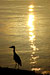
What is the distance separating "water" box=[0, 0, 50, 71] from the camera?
2898cm

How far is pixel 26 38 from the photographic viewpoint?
38531 millimetres

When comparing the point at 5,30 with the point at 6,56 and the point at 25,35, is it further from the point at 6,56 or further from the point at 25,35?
the point at 6,56

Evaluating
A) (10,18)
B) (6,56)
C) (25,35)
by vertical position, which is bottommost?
(6,56)

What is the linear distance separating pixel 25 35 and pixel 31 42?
12.0 feet

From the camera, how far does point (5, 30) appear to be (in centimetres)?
4325

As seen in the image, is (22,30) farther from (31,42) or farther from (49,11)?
(49,11)

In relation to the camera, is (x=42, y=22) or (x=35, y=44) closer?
(x=35, y=44)

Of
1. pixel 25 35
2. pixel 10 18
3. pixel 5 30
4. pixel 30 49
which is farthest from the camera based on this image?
pixel 10 18

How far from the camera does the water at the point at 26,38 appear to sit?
28981mm

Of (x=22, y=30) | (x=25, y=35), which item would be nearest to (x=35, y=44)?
(x=25, y=35)

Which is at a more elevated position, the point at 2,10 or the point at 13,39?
the point at 2,10

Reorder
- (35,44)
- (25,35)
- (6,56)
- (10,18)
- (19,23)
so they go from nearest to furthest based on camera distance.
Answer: (6,56) < (35,44) < (25,35) < (19,23) < (10,18)

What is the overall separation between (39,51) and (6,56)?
325cm

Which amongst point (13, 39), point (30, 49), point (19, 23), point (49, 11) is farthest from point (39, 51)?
point (49, 11)
